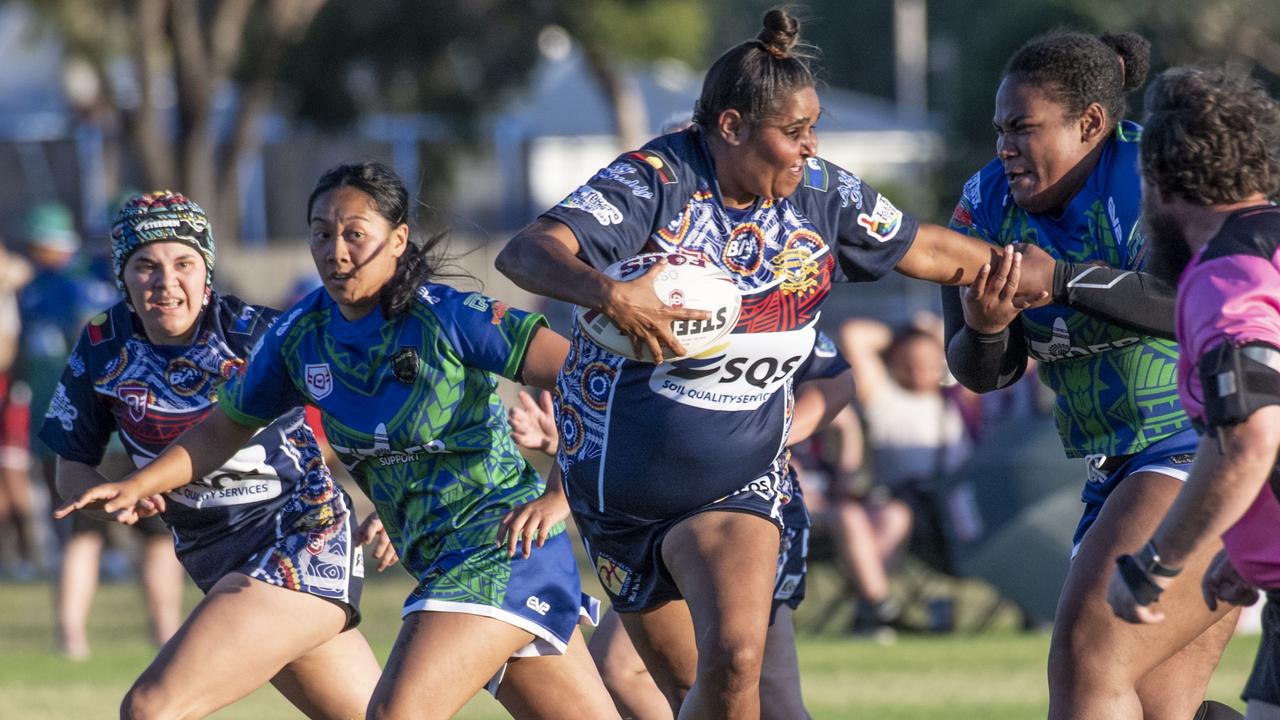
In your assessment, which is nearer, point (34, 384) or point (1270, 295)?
point (1270, 295)

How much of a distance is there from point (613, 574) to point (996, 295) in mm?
1275

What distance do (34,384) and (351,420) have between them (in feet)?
24.4

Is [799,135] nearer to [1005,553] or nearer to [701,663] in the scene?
[701,663]

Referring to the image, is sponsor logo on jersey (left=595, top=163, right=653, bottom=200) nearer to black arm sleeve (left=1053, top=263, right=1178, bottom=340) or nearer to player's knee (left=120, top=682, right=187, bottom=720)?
black arm sleeve (left=1053, top=263, right=1178, bottom=340)

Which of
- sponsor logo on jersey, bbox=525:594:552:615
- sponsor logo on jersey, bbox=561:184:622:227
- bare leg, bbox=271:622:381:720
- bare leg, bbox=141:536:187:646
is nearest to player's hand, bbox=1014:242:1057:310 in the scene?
sponsor logo on jersey, bbox=561:184:622:227

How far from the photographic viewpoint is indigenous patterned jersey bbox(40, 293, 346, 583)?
541 cm

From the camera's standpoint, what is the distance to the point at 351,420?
484 centimetres

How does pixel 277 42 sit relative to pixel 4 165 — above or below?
above

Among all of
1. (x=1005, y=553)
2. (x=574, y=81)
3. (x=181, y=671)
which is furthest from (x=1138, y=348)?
(x=574, y=81)

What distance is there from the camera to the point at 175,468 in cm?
505

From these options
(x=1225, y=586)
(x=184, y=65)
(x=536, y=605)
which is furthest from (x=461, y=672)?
(x=184, y=65)

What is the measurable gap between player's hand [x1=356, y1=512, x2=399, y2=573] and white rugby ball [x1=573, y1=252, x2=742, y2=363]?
0.99 m

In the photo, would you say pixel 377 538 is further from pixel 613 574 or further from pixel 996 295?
pixel 996 295

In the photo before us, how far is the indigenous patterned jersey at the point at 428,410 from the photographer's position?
479 cm
